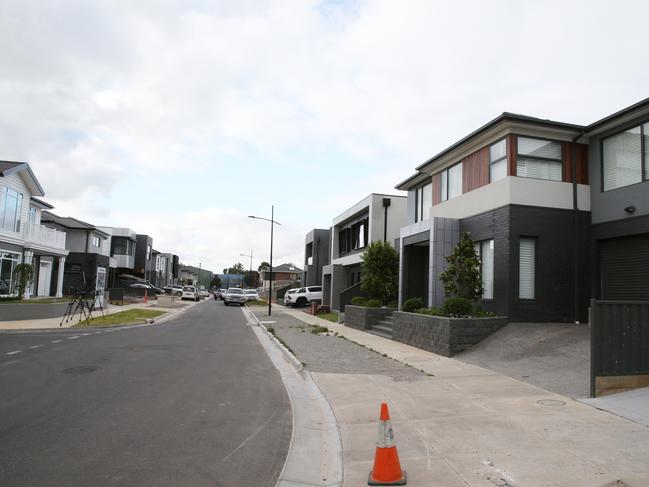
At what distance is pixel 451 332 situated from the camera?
13.0 m

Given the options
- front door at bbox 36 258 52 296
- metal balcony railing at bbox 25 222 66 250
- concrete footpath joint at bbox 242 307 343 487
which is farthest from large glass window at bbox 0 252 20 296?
concrete footpath joint at bbox 242 307 343 487

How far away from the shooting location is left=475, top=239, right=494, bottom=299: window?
1530 centimetres

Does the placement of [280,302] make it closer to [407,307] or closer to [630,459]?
[407,307]

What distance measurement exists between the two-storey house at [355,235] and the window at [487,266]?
38.6ft

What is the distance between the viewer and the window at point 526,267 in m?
14.4

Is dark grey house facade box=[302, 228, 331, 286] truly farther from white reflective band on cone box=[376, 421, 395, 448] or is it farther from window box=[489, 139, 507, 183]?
white reflective band on cone box=[376, 421, 395, 448]

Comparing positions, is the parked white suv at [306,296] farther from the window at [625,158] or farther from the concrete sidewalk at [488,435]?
the concrete sidewalk at [488,435]

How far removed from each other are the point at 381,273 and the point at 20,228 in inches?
800

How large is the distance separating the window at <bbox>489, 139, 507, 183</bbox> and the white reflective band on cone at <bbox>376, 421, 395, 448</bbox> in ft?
39.7

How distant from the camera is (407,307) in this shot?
17.3m

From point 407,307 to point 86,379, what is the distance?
428 inches

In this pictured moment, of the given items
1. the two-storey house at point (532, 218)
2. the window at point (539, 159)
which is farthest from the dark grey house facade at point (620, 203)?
the window at point (539, 159)

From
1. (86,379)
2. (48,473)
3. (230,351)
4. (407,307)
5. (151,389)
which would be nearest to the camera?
(48,473)

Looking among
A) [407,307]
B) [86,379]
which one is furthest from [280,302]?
[86,379]
